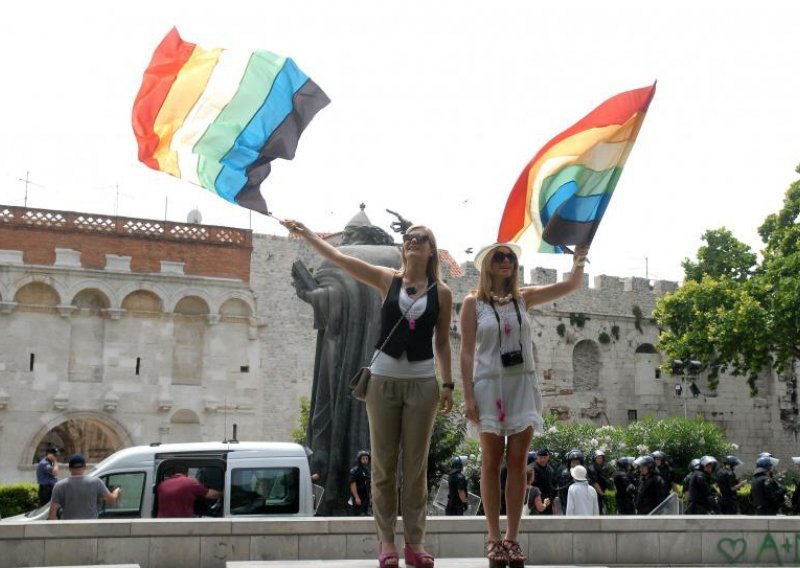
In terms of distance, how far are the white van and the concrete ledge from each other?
11.0 ft

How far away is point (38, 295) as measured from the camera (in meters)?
31.6

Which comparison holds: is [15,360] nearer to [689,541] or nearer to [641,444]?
[641,444]

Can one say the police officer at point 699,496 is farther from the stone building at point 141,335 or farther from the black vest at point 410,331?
the stone building at point 141,335

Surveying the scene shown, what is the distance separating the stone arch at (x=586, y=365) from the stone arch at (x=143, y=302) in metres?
15.3

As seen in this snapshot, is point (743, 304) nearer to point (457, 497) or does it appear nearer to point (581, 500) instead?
point (457, 497)

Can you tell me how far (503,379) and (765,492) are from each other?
7.78m

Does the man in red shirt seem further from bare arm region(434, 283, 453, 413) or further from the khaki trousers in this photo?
bare arm region(434, 283, 453, 413)

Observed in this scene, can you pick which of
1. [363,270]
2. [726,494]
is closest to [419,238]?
[363,270]

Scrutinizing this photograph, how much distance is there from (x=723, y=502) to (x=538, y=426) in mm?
8519

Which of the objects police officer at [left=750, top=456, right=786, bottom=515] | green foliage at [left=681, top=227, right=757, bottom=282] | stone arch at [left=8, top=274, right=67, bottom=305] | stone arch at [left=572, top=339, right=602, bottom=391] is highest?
green foliage at [left=681, top=227, right=757, bottom=282]

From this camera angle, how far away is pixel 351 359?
1160 cm

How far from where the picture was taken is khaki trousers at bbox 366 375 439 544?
558 centimetres

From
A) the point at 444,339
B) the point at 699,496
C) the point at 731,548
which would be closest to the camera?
the point at 444,339

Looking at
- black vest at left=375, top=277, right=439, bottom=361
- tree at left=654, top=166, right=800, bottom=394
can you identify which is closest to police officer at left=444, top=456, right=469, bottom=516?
black vest at left=375, top=277, right=439, bottom=361
